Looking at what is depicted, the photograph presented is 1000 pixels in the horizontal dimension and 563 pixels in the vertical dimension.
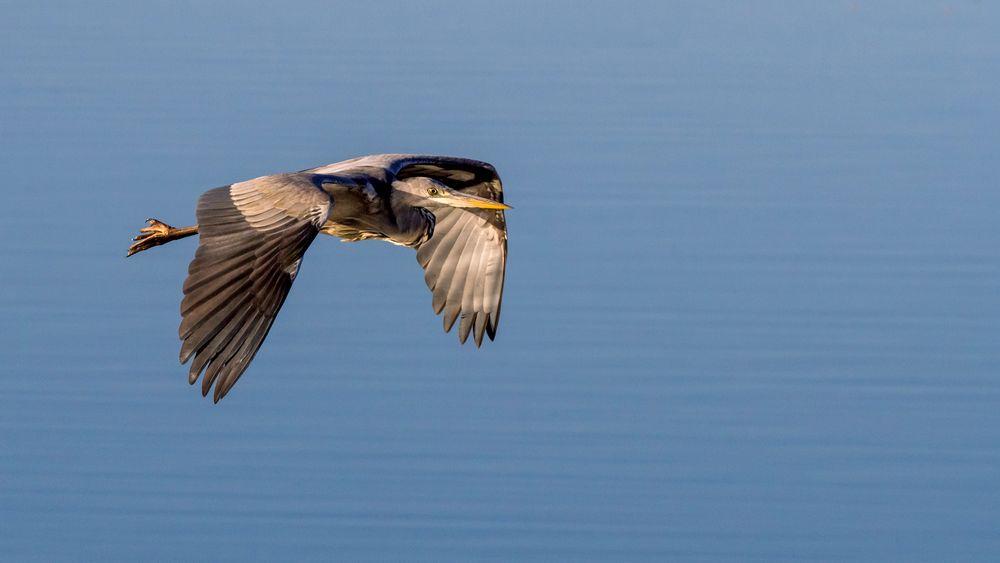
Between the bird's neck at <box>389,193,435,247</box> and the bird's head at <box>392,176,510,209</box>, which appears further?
the bird's head at <box>392,176,510,209</box>

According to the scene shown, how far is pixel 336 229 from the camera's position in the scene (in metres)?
9.06

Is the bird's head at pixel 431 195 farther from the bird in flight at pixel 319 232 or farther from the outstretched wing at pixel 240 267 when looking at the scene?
the outstretched wing at pixel 240 267

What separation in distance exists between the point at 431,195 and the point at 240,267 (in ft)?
6.45

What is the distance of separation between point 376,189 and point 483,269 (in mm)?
1362

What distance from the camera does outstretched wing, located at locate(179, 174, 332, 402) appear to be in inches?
286

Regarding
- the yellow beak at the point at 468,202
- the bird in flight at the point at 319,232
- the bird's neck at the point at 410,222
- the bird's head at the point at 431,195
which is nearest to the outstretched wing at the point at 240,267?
the bird in flight at the point at 319,232

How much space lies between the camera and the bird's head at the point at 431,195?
365 inches

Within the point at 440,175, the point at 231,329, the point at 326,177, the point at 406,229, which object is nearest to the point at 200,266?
the point at 231,329

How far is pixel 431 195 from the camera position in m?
9.32

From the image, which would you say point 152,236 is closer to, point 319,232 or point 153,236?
point 153,236

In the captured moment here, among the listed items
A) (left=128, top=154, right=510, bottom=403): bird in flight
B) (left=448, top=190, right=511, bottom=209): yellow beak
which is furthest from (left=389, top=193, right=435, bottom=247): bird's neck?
(left=448, top=190, right=511, bottom=209): yellow beak

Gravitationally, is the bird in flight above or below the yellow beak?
below

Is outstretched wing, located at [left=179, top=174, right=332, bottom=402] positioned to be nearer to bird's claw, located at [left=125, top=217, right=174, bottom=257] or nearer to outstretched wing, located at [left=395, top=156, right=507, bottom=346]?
bird's claw, located at [left=125, top=217, right=174, bottom=257]

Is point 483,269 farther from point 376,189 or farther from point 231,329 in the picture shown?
point 231,329
